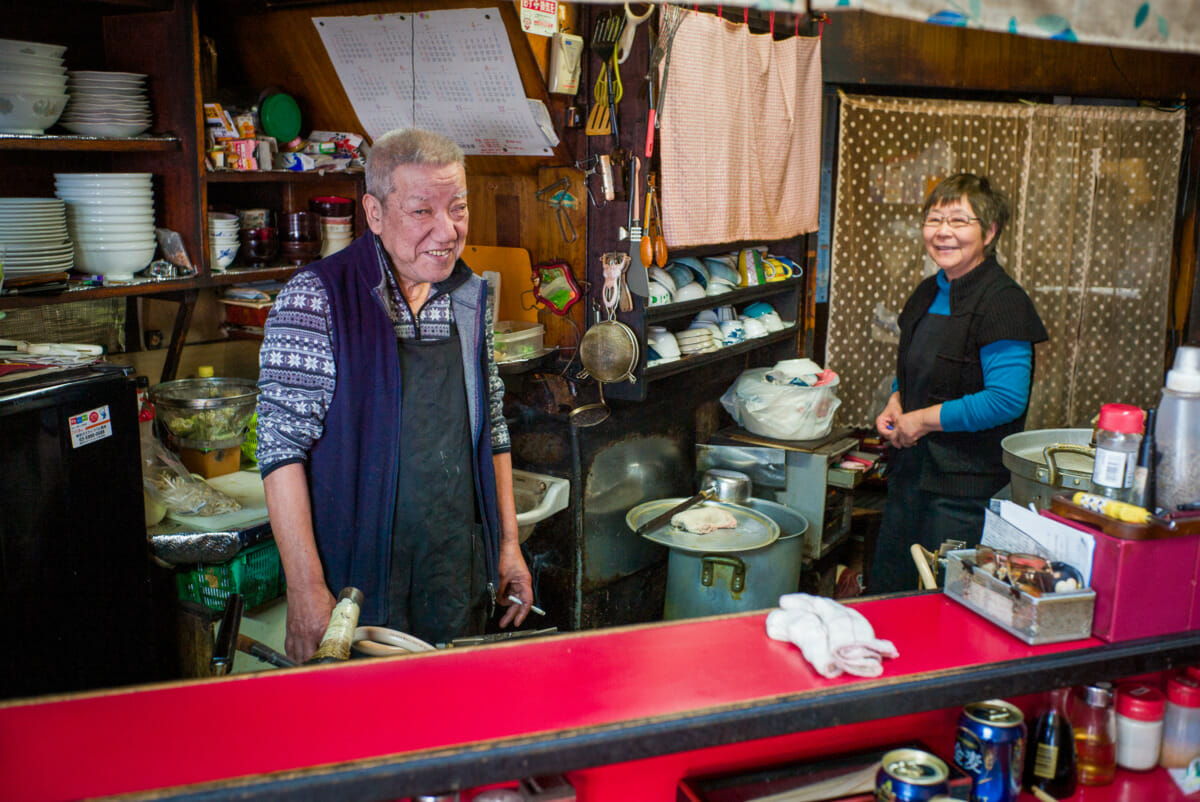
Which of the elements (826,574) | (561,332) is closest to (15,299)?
(561,332)

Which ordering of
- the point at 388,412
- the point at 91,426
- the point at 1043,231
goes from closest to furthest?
the point at 388,412, the point at 91,426, the point at 1043,231

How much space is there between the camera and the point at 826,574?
471 centimetres

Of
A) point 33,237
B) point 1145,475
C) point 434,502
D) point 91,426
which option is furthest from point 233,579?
point 1145,475

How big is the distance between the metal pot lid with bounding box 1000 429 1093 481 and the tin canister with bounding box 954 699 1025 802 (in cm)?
132

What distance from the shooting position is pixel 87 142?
9.58 feet

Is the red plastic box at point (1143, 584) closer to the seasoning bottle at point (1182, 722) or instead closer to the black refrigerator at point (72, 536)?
the seasoning bottle at point (1182, 722)

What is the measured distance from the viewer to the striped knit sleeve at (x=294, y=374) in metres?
2.32

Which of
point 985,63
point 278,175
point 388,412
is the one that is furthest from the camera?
point 985,63

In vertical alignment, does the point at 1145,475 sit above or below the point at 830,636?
above

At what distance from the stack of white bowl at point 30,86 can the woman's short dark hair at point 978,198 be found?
2.78 metres

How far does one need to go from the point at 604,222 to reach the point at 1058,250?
333 cm

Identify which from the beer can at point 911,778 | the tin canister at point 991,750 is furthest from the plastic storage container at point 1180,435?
the beer can at point 911,778

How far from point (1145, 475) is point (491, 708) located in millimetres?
1236

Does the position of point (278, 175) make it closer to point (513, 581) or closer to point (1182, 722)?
point (513, 581)
